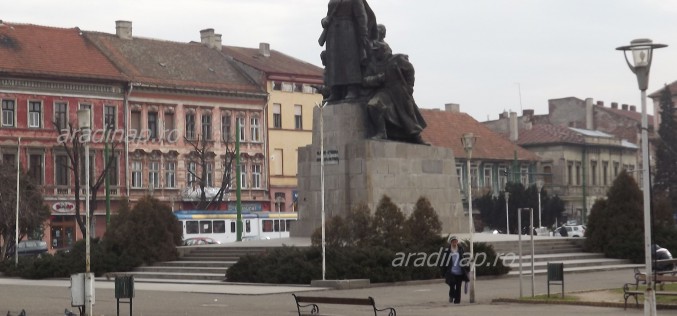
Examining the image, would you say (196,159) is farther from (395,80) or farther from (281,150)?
(395,80)

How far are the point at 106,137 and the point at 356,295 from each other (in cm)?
5635

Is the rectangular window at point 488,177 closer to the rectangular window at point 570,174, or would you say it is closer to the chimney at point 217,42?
the rectangular window at point 570,174

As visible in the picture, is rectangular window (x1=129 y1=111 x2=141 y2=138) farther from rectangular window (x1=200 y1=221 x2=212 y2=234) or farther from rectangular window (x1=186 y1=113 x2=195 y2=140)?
rectangular window (x1=200 y1=221 x2=212 y2=234)

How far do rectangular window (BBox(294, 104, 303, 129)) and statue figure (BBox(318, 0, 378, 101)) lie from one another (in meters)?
54.6

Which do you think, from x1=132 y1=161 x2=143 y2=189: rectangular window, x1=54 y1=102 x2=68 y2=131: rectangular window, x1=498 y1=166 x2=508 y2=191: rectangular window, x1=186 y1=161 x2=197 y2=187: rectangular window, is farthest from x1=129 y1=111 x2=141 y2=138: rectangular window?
x1=498 y1=166 x2=508 y2=191: rectangular window

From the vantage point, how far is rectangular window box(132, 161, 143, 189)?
289 feet

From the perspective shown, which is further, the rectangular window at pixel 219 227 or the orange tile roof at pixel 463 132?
the orange tile roof at pixel 463 132

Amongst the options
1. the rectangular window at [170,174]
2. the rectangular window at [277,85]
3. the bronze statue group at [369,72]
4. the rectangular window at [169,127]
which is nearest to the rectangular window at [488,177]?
the rectangular window at [277,85]

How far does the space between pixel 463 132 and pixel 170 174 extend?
25.3 m

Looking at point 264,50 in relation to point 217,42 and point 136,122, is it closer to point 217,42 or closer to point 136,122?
point 217,42

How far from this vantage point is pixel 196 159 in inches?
3617

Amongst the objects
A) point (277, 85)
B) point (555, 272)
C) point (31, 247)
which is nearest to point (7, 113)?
point (31, 247)

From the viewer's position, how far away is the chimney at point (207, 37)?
97.1 metres

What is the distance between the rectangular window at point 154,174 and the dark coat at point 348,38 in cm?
4731
